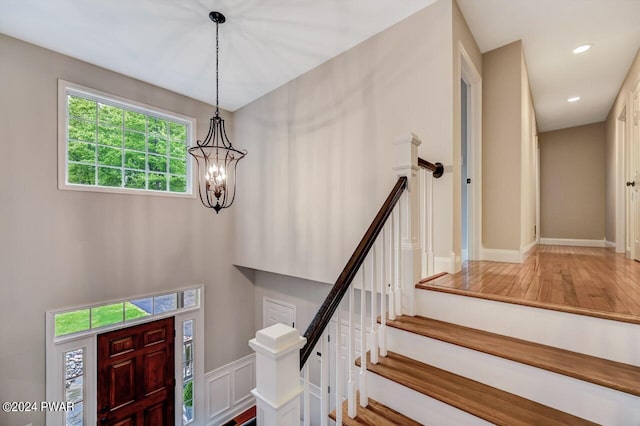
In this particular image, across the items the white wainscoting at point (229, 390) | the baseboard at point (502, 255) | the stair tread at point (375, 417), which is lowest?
the white wainscoting at point (229, 390)

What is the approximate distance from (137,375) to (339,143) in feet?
13.4

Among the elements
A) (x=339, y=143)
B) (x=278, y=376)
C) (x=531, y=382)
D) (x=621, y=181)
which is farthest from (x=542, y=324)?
(x=621, y=181)

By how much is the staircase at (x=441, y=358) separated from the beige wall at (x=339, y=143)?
2.10 feet

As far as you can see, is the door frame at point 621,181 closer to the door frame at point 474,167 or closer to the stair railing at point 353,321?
the door frame at point 474,167

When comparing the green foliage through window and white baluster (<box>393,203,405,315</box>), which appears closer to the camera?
white baluster (<box>393,203,405,315</box>)

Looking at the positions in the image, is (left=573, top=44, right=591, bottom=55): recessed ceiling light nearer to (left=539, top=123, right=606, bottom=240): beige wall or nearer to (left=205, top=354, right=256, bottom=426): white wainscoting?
(left=539, top=123, right=606, bottom=240): beige wall

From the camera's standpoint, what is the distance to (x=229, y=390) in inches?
184

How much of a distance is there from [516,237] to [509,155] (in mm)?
896

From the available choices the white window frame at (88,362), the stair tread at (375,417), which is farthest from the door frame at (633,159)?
the white window frame at (88,362)

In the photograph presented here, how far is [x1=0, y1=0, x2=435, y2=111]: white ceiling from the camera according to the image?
2498 millimetres

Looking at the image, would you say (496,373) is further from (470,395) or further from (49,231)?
(49,231)

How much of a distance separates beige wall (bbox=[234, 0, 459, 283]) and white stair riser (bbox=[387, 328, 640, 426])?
0.93m

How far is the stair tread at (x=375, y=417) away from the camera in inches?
58.4

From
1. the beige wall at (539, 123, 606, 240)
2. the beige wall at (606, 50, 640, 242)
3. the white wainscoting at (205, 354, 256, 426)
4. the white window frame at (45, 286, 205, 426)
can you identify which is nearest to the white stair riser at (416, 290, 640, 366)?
the beige wall at (606, 50, 640, 242)
